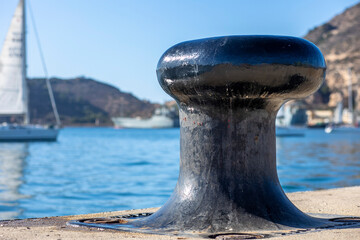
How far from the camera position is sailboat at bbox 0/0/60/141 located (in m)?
45.5

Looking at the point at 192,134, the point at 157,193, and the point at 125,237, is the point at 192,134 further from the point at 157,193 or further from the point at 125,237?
the point at 157,193

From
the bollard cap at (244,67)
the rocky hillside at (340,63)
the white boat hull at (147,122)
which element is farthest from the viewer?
the white boat hull at (147,122)

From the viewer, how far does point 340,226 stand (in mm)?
3082

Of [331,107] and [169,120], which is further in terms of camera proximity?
[169,120]

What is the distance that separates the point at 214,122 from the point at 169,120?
12560 centimetres

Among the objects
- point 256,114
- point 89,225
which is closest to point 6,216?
point 89,225

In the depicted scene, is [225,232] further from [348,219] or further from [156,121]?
[156,121]

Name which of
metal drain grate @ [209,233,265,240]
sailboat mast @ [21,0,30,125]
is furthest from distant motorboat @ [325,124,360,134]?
metal drain grate @ [209,233,265,240]

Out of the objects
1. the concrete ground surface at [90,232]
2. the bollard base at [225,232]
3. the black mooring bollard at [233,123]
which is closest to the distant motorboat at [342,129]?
the concrete ground surface at [90,232]

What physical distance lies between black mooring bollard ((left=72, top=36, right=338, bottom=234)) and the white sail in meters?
44.1

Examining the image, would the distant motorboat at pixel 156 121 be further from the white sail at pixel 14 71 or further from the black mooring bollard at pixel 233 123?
the black mooring bollard at pixel 233 123

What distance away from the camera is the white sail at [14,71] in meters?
45.5

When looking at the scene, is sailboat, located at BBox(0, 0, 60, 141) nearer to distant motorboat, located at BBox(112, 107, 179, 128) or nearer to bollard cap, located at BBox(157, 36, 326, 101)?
bollard cap, located at BBox(157, 36, 326, 101)

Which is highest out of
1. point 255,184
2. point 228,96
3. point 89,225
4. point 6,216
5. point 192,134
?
point 228,96
